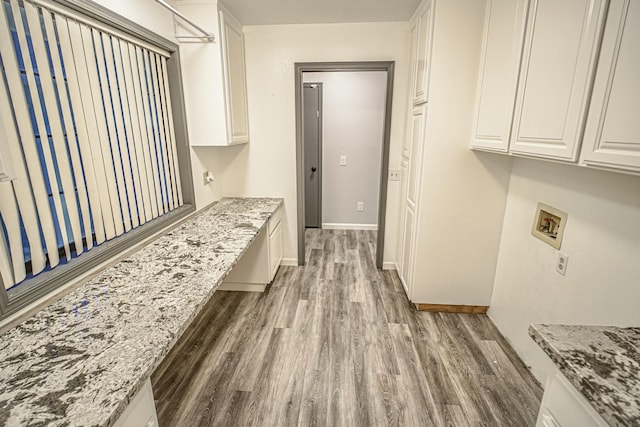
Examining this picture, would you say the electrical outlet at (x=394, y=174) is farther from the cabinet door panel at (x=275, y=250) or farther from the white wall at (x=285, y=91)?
the cabinet door panel at (x=275, y=250)

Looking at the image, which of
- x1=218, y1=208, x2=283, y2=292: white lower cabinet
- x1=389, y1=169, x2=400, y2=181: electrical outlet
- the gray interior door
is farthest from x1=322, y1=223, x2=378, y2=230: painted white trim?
x1=218, y1=208, x2=283, y2=292: white lower cabinet

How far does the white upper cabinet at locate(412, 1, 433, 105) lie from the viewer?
7.13ft

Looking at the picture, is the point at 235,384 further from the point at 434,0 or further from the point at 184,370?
the point at 434,0

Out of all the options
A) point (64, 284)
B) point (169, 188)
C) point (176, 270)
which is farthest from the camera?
point (169, 188)

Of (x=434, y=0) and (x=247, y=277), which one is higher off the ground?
(x=434, y=0)

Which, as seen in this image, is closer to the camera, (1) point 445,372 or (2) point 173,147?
(1) point 445,372

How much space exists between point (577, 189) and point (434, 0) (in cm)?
152

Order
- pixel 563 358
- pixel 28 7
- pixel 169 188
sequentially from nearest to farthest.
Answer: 1. pixel 563 358
2. pixel 28 7
3. pixel 169 188

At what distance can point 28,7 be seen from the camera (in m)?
1.21

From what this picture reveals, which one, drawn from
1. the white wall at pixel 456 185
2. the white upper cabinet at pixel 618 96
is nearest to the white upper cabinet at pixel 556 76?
the white upper cabinet at pixel 618 96

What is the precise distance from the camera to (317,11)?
2504 millimetres

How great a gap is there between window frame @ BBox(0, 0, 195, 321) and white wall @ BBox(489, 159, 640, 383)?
231 cm

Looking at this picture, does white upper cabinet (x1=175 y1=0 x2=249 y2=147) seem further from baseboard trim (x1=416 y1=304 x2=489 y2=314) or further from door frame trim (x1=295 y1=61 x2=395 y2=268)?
baseboard trim (x1=416 y1=304 x2=489 y2=314)

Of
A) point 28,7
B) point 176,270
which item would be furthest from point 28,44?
point 176,270
